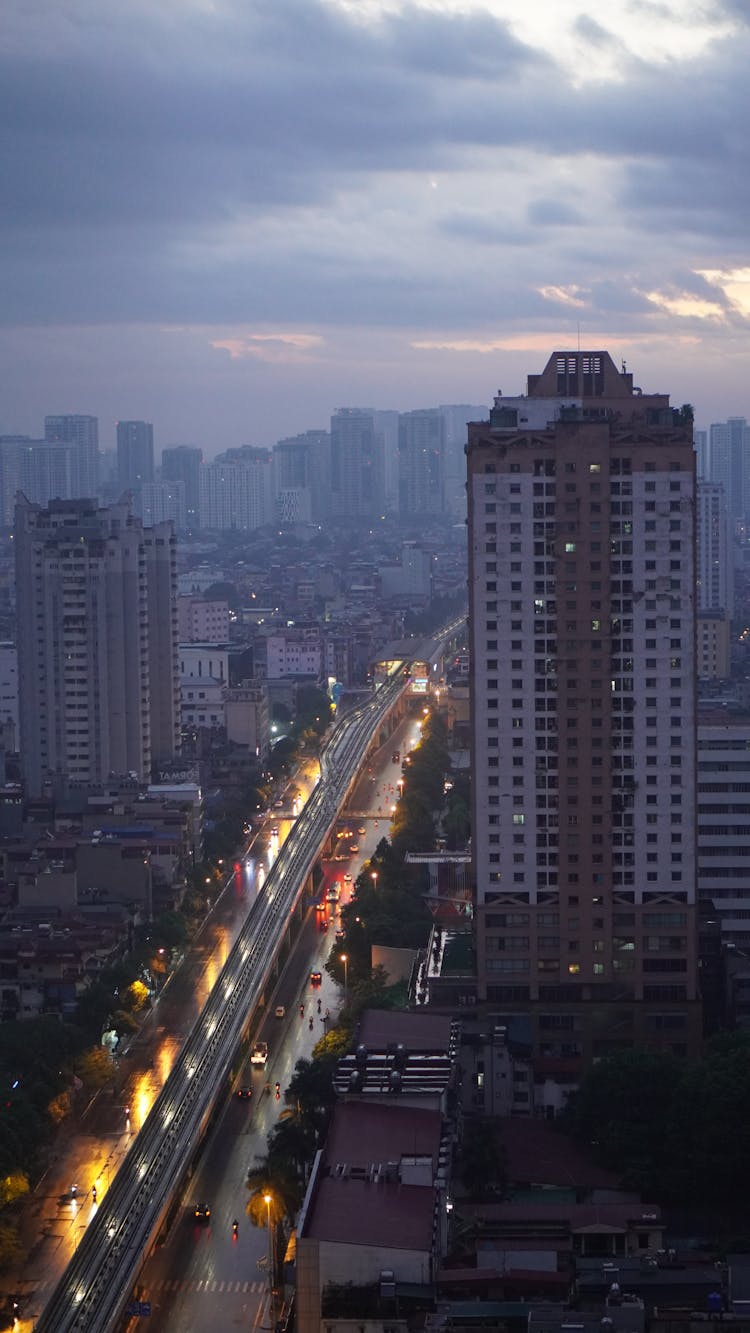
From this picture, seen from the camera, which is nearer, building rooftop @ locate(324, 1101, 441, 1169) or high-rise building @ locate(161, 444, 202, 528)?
building rooftop @ locate(324, 1101, 441, 1169)

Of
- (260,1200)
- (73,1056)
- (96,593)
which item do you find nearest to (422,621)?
(96,593)

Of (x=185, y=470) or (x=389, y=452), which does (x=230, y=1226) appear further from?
(x=389, y=452)

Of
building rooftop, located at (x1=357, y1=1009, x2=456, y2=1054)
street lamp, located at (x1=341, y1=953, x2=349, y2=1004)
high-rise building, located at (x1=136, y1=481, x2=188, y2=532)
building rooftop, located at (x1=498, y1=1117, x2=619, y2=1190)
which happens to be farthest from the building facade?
high-rise building, located at (x1=136, y1=481, x2=188, y2=532)

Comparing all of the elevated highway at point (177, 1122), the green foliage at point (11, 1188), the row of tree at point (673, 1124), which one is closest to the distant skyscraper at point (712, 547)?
the elevated highway at point (177, 1122)

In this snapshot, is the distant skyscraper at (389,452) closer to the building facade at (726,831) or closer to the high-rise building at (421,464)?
the high-rise building at (421,464)

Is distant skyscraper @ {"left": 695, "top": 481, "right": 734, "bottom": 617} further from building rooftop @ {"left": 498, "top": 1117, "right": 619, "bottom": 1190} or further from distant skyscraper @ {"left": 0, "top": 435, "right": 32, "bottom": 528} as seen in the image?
distant skyscraper @ {"left": 0, "top": 435, "right": 32, "bottom": 528}

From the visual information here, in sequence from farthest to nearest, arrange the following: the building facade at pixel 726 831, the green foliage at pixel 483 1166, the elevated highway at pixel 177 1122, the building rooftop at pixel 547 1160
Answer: the building facade at pixel 726 831 → the building rooftop at pixel 547 1160 → the green foliage at pixel 483 1166 → the elevated highway at pixel 177 1122

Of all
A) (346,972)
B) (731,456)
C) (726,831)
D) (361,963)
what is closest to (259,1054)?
(361,963)
